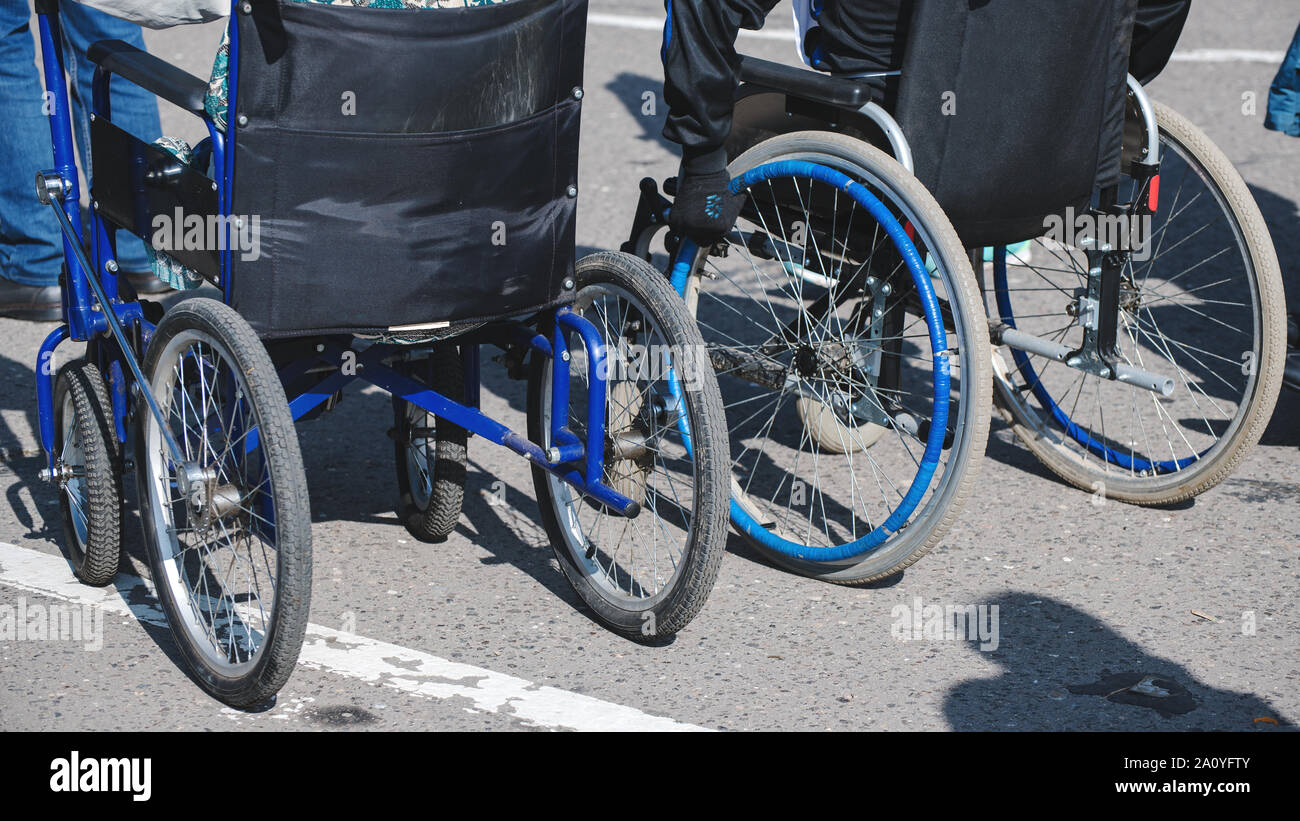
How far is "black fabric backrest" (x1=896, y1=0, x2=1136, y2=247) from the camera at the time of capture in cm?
373

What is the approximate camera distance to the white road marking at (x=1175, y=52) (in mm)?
9250

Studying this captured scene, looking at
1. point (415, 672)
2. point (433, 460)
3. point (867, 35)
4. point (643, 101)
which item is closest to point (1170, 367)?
point (867, 35)

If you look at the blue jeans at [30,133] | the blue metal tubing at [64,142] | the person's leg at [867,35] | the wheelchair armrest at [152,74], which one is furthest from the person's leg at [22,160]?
the person's leg at [867,35]

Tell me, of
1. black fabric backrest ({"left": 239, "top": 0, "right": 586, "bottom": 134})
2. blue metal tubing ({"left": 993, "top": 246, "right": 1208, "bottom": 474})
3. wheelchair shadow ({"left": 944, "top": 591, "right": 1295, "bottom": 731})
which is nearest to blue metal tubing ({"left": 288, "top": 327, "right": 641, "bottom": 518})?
black fabric backrest ({"left": 239, "top": 0, "right": 586, "bottom": 134})

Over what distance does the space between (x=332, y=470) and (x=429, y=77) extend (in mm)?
1873

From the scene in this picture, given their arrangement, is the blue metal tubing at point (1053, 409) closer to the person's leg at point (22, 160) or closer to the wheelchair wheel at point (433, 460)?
the wheelchair wheel at point (433, 460)

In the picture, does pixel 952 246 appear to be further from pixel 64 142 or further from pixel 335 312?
pixel 64 142

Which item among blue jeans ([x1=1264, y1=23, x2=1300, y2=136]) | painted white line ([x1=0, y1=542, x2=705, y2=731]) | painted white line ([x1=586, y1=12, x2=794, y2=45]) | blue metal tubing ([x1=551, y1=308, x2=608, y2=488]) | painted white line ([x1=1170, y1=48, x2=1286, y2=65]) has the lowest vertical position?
painted white line ([x1=0, y1=542, x2=705, y2=731])

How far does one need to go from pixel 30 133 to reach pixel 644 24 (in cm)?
499

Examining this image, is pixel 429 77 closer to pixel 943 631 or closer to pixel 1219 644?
A: pixel 943 631

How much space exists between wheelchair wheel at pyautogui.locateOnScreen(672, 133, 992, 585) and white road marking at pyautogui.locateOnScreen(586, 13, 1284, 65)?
5.19 metres

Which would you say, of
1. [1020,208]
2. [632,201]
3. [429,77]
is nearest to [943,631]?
[1020,208]

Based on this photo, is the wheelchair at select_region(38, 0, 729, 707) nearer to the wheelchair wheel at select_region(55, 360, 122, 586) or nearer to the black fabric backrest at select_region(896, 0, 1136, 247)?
the wheelchair wheel at select_region(55, 360, 122, 586)

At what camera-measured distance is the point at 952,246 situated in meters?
3.58
